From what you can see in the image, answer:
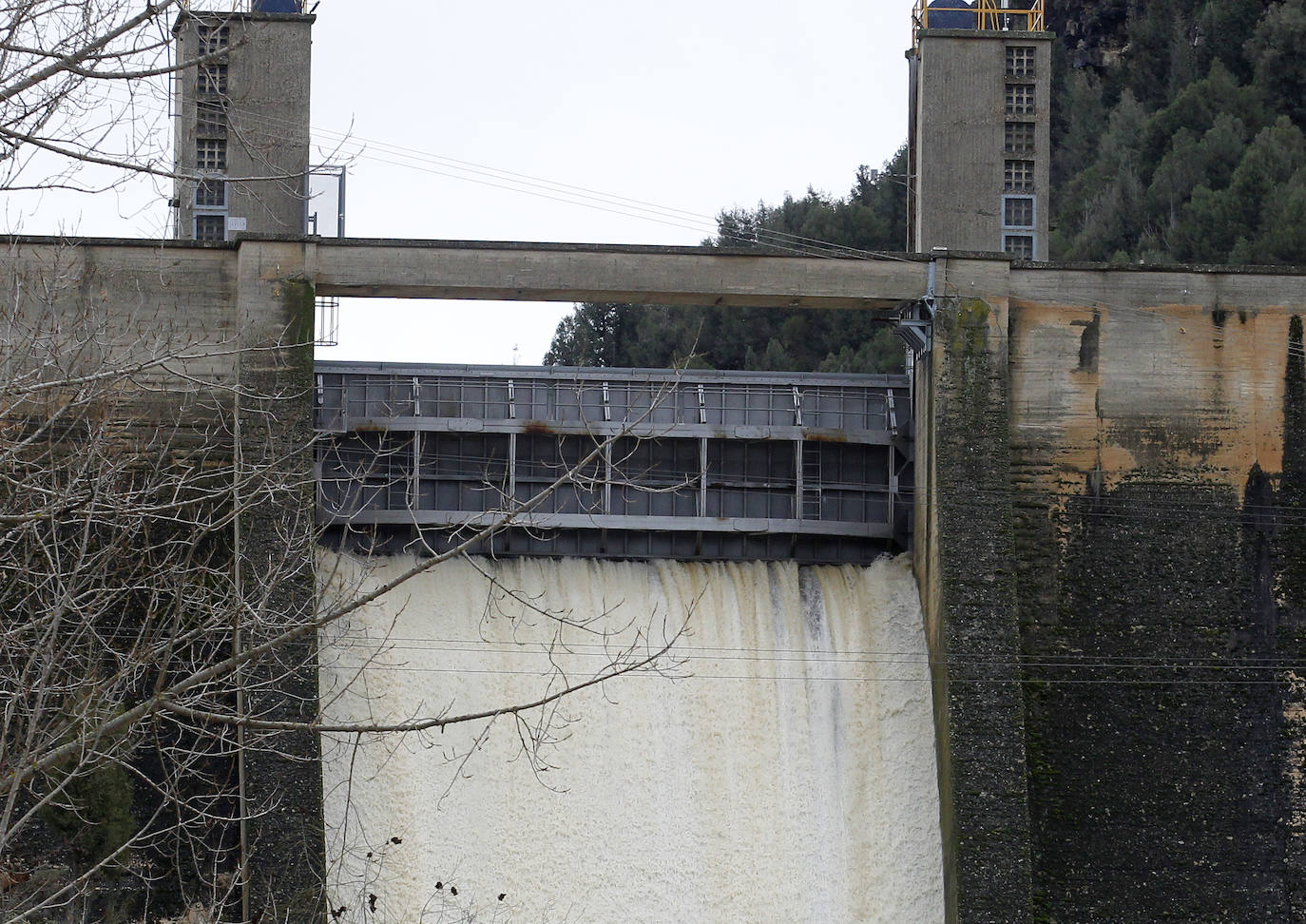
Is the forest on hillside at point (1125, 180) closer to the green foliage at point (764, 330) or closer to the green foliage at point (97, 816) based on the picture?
the green foliage at point (764, 330)

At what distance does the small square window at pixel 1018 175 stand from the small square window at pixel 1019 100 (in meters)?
0.62

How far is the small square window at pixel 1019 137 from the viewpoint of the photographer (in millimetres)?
21594

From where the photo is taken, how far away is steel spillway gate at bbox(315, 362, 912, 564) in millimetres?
19516

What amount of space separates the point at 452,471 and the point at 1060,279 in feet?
23.4

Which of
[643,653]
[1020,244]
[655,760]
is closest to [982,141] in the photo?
[1020,244]

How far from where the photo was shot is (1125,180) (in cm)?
3925

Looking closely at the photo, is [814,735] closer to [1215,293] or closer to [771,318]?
[1215,293]

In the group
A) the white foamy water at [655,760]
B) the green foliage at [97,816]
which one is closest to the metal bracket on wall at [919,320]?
the white foamy water at [655,760]

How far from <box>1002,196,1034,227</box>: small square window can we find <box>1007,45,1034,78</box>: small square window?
1554mm

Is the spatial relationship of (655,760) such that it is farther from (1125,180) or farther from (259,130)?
(1125,180)

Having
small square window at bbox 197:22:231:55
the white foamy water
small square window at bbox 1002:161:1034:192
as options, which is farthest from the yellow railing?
small square window at bbox 197:22:231:55

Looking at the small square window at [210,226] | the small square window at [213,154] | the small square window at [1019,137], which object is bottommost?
the small square window at [210,226]

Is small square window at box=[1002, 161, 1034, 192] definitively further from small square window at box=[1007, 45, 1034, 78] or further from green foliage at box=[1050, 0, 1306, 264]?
green foliage at box=[1050, 0, 1306, 264]

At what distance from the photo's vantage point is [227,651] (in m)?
18.6
